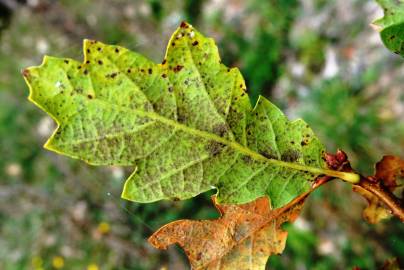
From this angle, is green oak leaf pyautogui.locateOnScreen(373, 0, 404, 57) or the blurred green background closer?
green oak leaf pyautogui.locateOnScreen(373, 0, 404, 57)

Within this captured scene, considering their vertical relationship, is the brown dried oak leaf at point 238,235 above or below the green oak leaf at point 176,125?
below

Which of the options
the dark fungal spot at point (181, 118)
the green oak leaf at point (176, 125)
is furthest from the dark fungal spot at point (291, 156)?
the dark fungal spot at point (181, 118)

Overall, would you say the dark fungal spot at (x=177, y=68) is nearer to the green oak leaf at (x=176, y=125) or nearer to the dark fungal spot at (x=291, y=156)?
the green oak leaf at (x=176, y=125)

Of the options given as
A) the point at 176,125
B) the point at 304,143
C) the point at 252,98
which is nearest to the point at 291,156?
the point at 304,143

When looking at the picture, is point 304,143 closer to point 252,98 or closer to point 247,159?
point 247,159

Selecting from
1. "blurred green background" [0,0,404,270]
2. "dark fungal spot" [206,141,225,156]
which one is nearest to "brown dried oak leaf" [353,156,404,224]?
"dark fungal spot" [206,141,225,156]

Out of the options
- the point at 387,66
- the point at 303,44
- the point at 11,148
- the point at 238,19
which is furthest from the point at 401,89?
the point at 11,148

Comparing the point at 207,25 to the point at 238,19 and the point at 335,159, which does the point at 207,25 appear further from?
the point at 335,159

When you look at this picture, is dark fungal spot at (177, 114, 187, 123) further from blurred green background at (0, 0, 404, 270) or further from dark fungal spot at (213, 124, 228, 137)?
blurred green background at (0, 0, 404, 270)
